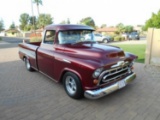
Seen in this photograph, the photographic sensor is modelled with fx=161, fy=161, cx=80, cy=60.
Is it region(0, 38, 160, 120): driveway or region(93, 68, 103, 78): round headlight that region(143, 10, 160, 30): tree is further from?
region(93, 68, 103, 78): round headlight

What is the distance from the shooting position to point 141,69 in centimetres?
728

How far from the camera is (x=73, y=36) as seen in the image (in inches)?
197

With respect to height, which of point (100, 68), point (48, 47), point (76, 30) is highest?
point (76, 30)

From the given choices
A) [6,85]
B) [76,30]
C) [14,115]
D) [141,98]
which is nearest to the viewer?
[14,115]

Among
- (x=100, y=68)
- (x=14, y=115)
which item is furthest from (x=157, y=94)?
(x=14, y=115)

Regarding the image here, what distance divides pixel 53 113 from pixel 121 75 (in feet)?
6.81

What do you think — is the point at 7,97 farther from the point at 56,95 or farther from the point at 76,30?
the point at 76,30

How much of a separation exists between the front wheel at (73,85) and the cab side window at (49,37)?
135 cm

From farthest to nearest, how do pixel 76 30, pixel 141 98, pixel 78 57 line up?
pixel 76 30, pixel 141 98, pixel 78 57

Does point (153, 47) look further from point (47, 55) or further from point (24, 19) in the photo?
point (24, 19)

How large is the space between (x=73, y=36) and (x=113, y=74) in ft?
5.77

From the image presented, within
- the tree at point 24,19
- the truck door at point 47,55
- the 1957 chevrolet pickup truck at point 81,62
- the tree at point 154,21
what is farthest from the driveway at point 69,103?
the tree at point 24,19

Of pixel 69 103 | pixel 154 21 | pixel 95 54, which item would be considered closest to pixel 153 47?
pixel 154 21

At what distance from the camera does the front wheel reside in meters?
4.07
